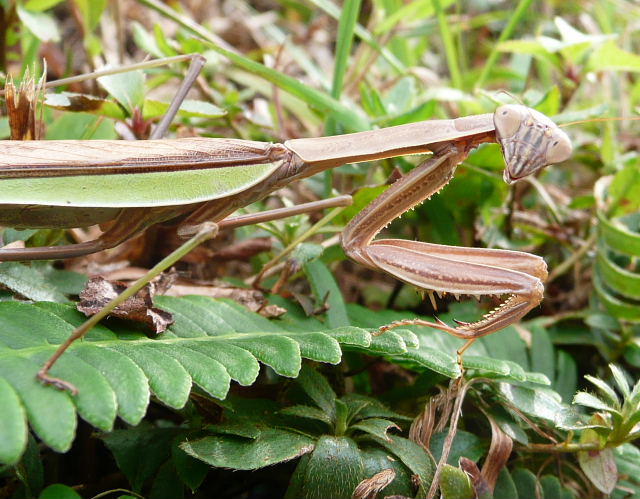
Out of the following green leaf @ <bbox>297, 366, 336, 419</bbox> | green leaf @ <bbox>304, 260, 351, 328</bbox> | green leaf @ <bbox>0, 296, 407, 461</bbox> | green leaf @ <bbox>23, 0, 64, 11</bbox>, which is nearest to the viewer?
green leaf @ <bbox>0, 296, 407, 461</bbox>

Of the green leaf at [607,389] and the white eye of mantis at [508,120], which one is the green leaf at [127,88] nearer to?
the white eye of mantis at [508,120]

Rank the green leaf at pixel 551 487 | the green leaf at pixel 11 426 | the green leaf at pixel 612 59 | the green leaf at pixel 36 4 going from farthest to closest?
the green leaf at pixel 612 59
the green leaf at pixel 36 4
the green leaf at pixel 551 487
the green leaf at pixel 11 426

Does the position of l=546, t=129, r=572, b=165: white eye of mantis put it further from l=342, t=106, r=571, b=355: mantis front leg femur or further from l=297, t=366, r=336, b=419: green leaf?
l=297, t=366, r=336, b=419: green leaf

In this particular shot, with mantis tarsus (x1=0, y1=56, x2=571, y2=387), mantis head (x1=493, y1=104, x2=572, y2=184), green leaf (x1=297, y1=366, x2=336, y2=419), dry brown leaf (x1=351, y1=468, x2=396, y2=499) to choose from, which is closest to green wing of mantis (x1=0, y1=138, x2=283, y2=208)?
mantis tarsus (x1=0, y1=56, x2=571, y2=387)

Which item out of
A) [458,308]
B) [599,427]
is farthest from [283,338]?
[458,308]

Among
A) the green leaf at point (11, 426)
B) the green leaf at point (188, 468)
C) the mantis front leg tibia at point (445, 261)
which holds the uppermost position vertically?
the green leaf at point (11, 426)

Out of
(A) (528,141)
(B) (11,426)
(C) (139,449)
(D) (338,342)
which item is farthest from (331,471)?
(A) (528,141)

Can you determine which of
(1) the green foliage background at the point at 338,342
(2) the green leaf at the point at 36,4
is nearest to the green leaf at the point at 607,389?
(1) the green foliage background at the point at 338,342

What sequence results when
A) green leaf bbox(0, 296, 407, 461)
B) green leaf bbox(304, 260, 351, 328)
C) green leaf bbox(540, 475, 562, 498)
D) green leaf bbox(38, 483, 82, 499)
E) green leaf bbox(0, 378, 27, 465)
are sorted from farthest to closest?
green leaf bbox(304, 260, 351, 328)
green leaf bbox(540, 475, 562, 498)
green leaf bbox(38, 483, 82, 499)
green leaf bbox(0, 296, 407, 461)
green leaf bbox(0, 378, 27, 465)
